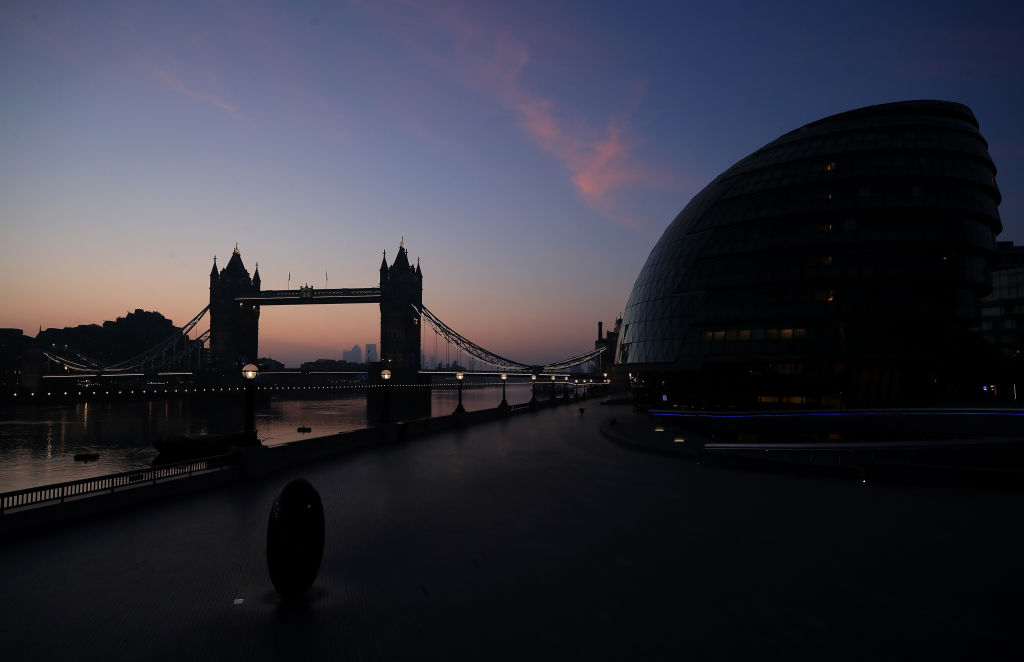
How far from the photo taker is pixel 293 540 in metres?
9.24

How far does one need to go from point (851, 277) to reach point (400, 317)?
157 meters

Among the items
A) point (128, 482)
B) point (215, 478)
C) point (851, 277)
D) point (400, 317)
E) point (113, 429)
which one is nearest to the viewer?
point (128, 482)

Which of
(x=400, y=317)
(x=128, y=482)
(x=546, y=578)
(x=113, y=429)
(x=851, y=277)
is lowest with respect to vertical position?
(x=113, y=429)

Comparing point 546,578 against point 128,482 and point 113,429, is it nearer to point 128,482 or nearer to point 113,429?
point 128,482

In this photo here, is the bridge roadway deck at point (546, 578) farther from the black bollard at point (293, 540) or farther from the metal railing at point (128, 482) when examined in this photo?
the metal railing at point (128, 482)

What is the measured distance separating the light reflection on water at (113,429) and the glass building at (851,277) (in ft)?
155

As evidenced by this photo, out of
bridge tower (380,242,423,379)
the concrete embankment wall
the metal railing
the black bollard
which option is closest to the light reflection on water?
the concrete embankment wall

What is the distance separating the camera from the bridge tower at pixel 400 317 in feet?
590

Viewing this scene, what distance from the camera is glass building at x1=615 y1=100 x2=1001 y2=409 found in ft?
143

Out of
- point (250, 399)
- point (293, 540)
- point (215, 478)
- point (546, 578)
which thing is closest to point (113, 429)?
point (250, 399)

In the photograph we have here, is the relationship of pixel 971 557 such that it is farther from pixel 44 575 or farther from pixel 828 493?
pixel 44 575

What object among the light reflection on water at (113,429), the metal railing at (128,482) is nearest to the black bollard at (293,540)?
the metal railing at (128,482)

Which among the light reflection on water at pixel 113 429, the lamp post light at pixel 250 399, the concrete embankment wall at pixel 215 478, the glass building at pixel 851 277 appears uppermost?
the glass building at pixel 851 277

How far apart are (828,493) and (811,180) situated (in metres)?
39.3
